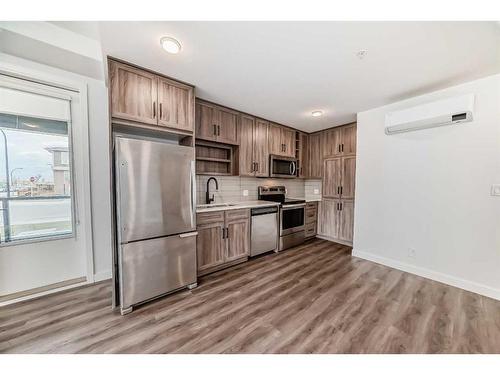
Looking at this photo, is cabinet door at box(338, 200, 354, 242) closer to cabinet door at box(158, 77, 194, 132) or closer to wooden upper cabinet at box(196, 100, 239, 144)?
wooden upper cabinet at box(196, 100, 239, 144)

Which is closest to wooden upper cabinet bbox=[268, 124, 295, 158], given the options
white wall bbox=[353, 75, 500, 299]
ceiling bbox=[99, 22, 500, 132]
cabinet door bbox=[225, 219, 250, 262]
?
ceiling bbox=[99, 22, 500, 132]

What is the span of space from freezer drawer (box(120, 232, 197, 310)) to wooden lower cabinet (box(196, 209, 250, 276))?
0.84ft

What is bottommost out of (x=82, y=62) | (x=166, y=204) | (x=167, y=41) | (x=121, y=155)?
(x=166, y=204)

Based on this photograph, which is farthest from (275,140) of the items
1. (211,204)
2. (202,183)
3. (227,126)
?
(211,204)

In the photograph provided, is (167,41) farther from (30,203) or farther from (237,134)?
(30,203)

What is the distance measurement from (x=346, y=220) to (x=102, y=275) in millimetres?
4155

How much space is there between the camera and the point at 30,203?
214 centimetres

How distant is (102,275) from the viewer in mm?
2498

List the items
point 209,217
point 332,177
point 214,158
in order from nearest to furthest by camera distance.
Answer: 1. point 209,217
2. point 214,158
3. point 332,177

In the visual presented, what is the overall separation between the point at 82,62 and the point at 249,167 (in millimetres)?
2511

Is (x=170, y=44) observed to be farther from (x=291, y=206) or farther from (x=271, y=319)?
(x=291, y=206)

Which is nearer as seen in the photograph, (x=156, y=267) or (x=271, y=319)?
(x=271, y=319)

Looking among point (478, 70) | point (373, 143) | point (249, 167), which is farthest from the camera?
point (249, 167)
